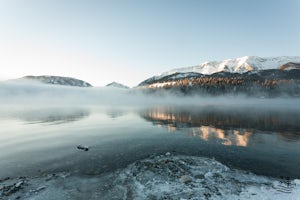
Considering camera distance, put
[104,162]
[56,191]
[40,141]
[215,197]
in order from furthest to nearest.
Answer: [40,141] < [104,162] < [56,191] < [215,197]

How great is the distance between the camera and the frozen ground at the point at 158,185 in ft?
53.1

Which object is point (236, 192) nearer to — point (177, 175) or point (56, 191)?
point (177, 175)

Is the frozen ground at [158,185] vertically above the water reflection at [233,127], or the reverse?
the frozen ground at [158,185]

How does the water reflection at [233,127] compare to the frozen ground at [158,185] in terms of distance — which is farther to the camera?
the water reflection at [233,127]

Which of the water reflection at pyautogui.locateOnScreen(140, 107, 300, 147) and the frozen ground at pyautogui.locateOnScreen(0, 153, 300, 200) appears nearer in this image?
the frozen ground at pyautogui.locateOnScreen(0, 153, 300, 200)

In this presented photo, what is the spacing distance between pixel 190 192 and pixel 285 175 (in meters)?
12.9

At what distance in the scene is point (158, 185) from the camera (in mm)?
18031

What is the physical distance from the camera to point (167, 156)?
26578mm

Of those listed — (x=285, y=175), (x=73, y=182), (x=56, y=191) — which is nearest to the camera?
(x=56, y=191)

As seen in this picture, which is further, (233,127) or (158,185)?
(233,127)

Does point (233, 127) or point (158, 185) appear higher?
point (158, 185)

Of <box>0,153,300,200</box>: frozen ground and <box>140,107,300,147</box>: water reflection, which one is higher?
<box>0,153,300,200</box>: frozen ground

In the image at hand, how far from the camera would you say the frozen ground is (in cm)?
1619

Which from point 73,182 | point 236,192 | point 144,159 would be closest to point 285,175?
point 236,192
